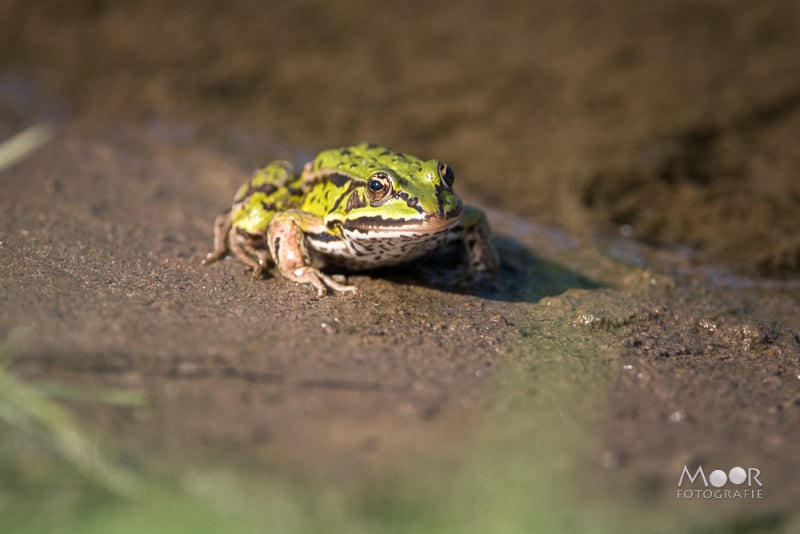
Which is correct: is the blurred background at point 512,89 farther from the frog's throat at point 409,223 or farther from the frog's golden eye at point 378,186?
the frog's golden eye at point 378,186

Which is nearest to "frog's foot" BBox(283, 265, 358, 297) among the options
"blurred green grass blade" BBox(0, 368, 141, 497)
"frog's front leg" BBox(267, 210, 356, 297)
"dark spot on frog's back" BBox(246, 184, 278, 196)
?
"frog's front leg" BBox(267, 210, 356, 297)

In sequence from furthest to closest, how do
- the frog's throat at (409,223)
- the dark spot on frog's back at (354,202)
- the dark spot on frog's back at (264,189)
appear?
the dark spot on frog's back at (264,189) → the dark spot on frog's back at (354,202) → the frog's throat at (409,223)

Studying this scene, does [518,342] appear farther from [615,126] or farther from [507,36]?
[507,36]

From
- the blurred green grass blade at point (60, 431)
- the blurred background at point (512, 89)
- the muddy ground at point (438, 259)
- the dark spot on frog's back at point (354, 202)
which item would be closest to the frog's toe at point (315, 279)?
the muddy ground at point (438, 259)

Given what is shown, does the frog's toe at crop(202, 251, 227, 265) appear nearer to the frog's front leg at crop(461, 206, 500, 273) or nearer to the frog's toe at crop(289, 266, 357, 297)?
the frog's toe at crop(289, 266, 357, 297)

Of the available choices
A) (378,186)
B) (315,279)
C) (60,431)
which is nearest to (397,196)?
→ (378,186)

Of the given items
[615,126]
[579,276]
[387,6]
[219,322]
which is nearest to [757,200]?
[615,126]

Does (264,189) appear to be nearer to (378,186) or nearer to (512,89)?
(378,186)
